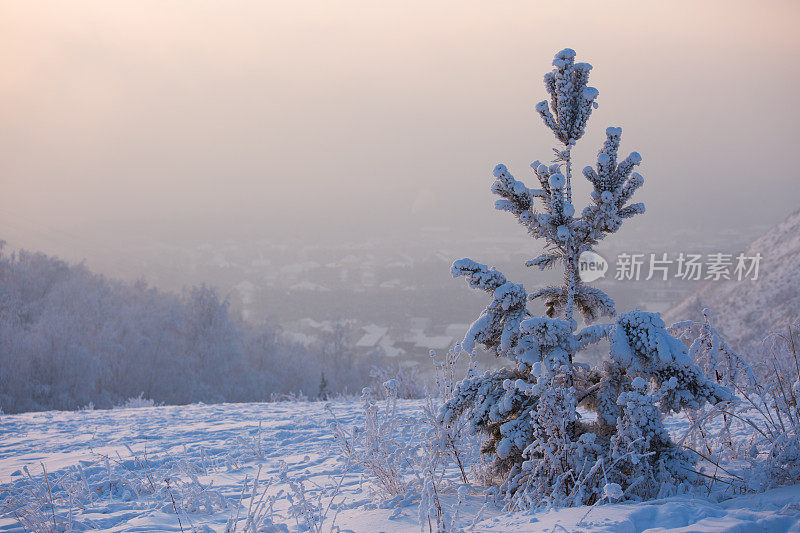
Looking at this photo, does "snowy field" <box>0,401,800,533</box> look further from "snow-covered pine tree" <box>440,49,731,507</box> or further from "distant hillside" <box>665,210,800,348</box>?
"distant hillside" <box>665,210,800,348</box>

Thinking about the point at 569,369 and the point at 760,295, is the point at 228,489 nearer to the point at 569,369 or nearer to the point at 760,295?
the point at 569,369

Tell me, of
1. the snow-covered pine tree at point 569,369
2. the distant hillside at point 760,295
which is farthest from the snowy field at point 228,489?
the distant hillside at point 760,295

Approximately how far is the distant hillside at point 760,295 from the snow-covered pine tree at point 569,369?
94.9 ft

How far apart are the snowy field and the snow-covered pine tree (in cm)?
52

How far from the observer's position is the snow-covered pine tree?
4.03 metres

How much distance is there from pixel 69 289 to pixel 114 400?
43.2 feet

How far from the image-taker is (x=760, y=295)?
3631 cm

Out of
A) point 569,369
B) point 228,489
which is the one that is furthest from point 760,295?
point 228,489

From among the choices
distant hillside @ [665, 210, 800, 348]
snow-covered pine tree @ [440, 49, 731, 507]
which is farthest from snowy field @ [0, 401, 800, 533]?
distant hillside @ [665, 210, 800, 348]

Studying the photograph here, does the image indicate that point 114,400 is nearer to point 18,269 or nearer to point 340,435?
point 18,269

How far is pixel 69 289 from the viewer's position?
43875 millimetres

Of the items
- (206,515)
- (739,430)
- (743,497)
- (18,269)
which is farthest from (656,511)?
(18,269)

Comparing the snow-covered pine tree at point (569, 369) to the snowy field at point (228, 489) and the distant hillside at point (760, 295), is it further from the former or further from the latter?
the distant hillside at point (760, 295)

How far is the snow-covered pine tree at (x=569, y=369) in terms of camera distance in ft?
13.2
